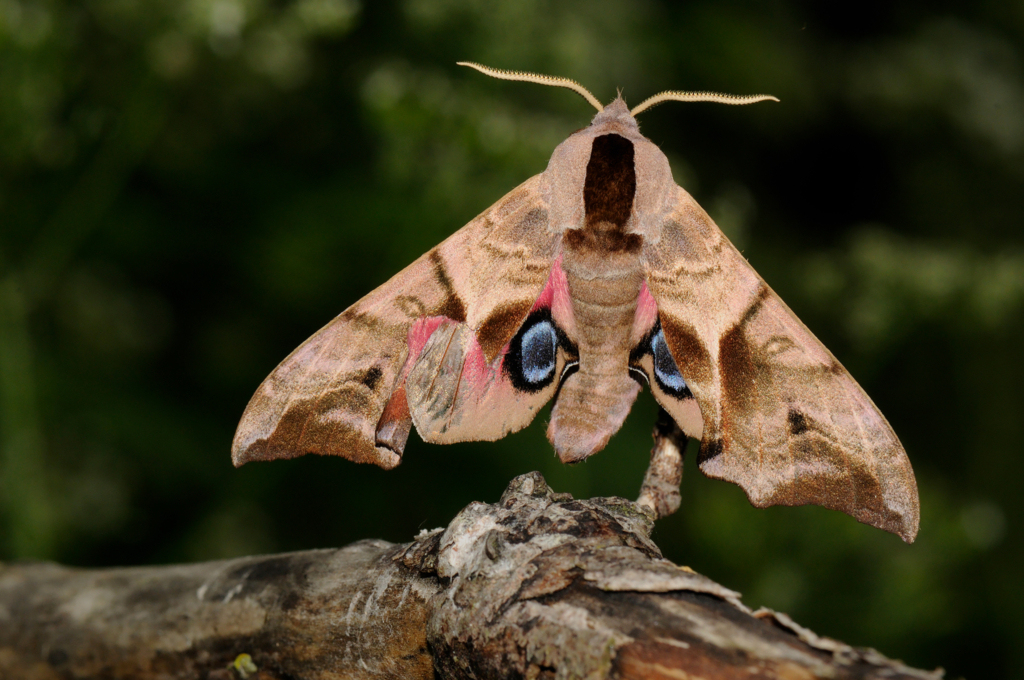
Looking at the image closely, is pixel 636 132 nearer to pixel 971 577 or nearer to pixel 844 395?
pixel 844 395

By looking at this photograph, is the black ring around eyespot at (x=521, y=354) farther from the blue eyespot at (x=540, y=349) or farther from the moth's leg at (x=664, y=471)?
the moth's leg at (x=664, y=471)

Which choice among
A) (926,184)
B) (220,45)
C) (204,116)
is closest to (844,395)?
(220,45)

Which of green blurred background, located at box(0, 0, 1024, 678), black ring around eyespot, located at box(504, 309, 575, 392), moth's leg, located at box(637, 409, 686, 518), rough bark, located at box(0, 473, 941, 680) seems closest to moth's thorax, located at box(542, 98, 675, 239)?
black ring around eyespot, located at box(504, 309, 575, 392)

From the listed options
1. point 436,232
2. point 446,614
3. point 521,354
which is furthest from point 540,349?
point 436,232

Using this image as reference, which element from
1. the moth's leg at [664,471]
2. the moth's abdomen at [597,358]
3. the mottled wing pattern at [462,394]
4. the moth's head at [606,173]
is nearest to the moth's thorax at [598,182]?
the moth's head at [606,173]

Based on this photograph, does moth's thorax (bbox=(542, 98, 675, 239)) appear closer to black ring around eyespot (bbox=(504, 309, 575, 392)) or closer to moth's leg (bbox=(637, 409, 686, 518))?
black ring around eyespot (bbox=(504, 309, 575, 392))
